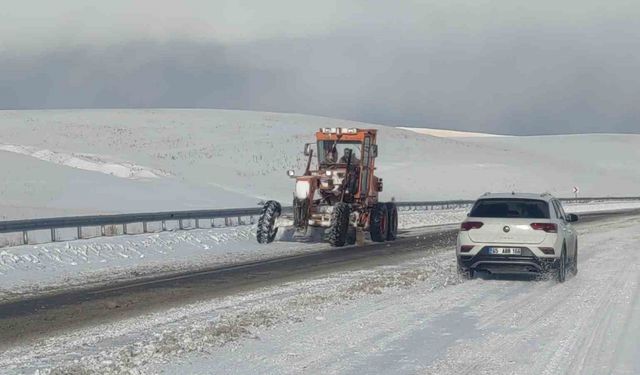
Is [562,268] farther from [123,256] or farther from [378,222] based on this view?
[378,222]

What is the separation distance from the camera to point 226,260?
22.4 m

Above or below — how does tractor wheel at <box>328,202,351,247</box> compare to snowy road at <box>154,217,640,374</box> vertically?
above

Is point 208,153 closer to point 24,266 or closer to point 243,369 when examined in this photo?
point 24,266

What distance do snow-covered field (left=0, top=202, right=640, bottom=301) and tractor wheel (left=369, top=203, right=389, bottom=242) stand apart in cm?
170

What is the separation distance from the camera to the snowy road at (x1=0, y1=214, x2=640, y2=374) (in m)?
9.24

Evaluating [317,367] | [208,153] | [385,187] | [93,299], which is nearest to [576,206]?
[385,187]

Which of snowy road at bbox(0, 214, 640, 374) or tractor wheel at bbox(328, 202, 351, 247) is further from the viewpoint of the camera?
tractor wheel at bbox(328, 202, 351, 247)

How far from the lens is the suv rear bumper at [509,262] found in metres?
16.4

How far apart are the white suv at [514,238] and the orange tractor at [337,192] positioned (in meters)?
8.91

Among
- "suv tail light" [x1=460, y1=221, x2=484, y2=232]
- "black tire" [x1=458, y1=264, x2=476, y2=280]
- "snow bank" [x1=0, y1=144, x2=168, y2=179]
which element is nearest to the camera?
"suv tail light" [x1=460, y1=221, x2=484, y2=232]

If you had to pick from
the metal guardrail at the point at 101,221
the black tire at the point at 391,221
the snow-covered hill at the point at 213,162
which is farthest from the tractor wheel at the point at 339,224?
the snow-covered hill at the point at 213,162

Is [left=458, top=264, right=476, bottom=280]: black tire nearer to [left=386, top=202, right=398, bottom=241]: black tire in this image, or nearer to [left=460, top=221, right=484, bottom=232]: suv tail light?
[left=460, top=221, right=484, bottom=232]: suv tail light

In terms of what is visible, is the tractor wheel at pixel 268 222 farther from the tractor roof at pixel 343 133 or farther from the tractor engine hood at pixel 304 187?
the tractor roof at pixel 343 133

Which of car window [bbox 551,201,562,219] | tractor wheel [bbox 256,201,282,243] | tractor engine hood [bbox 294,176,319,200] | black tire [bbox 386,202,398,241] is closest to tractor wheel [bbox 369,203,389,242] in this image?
black tire [bbox 386,202,398,241]
